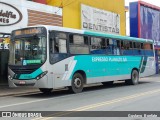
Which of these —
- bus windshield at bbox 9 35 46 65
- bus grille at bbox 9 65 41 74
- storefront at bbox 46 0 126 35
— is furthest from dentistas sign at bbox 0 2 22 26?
storefront at bbox 46 0 126 35

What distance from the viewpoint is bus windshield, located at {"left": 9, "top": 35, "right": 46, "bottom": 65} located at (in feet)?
50.3

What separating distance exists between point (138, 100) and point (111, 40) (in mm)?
6962

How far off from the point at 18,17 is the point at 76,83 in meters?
5.76

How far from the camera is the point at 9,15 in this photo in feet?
64.0

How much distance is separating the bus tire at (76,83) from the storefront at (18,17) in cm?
448

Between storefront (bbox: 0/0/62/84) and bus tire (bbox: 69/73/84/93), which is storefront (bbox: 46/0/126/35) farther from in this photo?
bus tire (bbox: 69/73/84/93)

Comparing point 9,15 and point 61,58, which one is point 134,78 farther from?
point 9,15

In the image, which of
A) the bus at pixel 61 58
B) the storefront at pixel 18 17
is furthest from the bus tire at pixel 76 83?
the storefront at pixel 18 17

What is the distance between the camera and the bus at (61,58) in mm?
15328

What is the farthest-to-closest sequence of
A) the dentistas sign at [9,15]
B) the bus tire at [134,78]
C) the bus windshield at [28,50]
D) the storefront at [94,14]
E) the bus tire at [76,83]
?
the storefront at [94,14]
the bus tire at [134,78]
the dentistas sign at [9,15]
the bus tire at [76,83]
the bus windshield at [28,50]

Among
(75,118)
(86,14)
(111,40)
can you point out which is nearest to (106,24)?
(86,14)

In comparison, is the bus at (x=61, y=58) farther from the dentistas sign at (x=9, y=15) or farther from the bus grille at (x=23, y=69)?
the dentistas sign at (x=9, y=15)

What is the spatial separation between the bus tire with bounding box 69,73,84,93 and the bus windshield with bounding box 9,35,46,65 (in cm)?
235

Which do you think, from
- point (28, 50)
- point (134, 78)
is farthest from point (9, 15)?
point (134, 78)
